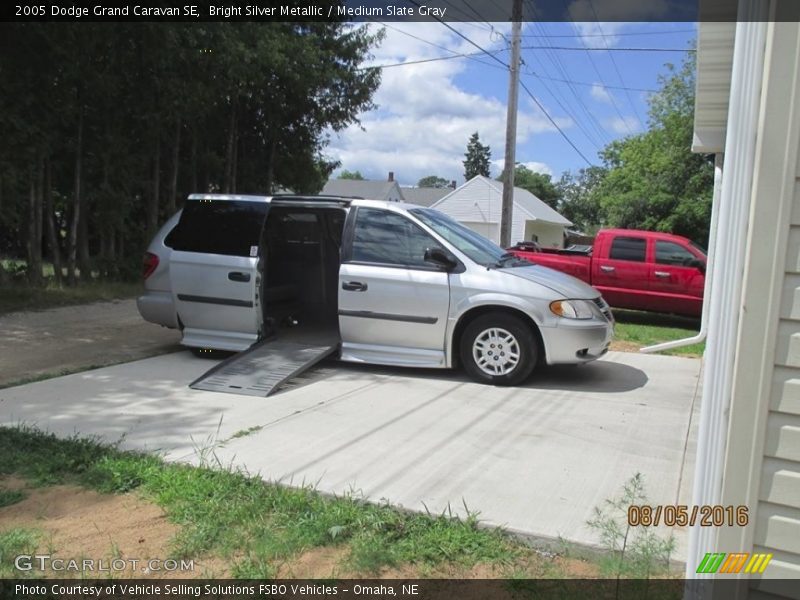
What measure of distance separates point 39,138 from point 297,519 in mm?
10696

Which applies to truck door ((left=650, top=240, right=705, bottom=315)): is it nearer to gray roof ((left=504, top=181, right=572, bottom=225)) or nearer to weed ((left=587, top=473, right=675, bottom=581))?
weed ((left=587, top=473, right=675, bottom=581))

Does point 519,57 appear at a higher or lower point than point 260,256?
higher

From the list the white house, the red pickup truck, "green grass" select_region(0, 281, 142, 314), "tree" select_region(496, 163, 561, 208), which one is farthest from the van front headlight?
"tree" select_region(496, 163, 561, 208)

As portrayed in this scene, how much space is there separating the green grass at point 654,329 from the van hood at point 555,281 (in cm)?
271

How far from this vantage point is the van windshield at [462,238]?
6.49 meters

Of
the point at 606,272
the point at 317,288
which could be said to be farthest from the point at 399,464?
the point at 606,272

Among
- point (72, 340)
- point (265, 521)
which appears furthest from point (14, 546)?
point (72, 340)

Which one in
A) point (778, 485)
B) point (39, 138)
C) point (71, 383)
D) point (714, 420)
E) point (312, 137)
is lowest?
point (71, 383)

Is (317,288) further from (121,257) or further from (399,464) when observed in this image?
(121,257)

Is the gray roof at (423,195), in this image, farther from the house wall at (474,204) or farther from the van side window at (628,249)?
the van side window at (628,249)

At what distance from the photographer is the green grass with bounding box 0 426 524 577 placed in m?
2.89

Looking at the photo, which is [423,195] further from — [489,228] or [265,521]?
[265,521]

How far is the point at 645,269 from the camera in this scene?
38.7 ft

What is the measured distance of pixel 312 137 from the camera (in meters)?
18.0
